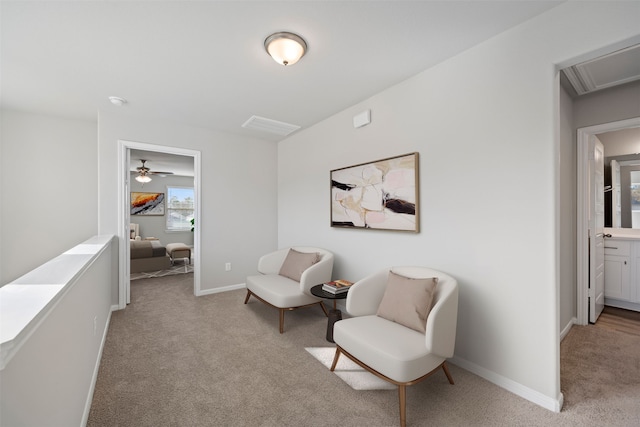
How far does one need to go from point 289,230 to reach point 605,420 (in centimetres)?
371

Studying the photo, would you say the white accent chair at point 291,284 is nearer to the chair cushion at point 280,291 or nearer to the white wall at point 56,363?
the chair cushion at point 280,291

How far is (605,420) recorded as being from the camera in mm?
1637

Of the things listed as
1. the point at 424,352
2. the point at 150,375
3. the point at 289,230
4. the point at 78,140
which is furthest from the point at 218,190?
the point at 424,352

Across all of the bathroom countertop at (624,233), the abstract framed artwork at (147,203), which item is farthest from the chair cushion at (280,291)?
the abstract framed artwork at (147,203)

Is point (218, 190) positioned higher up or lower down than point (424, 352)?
higher up

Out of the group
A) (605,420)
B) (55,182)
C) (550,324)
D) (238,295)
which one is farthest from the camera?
(238,295)

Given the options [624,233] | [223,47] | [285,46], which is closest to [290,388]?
[285,46]

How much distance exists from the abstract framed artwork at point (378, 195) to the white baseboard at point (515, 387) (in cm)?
112

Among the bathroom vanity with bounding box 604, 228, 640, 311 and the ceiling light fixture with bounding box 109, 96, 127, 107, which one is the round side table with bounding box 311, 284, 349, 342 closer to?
the ceiling light fixture with bounding box 109, 96, 127, 107

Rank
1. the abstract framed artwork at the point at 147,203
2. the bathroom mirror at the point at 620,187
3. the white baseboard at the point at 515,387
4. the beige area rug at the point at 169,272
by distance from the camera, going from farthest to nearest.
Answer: the abstract framed artwork at the point at 147,203, the beige area rug at the point at 169,272, the bathroom mirror at the point at 620,187, the white baseboard at the point at 515,387

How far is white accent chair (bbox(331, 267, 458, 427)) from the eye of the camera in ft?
5.49

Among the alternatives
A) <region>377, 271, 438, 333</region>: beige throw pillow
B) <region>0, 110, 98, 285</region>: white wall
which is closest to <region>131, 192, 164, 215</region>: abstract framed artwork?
<region>0, 110, 98, 285</region>: white wall

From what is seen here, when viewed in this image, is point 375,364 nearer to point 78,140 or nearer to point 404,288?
point 404,288

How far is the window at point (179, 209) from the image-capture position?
848 cm
